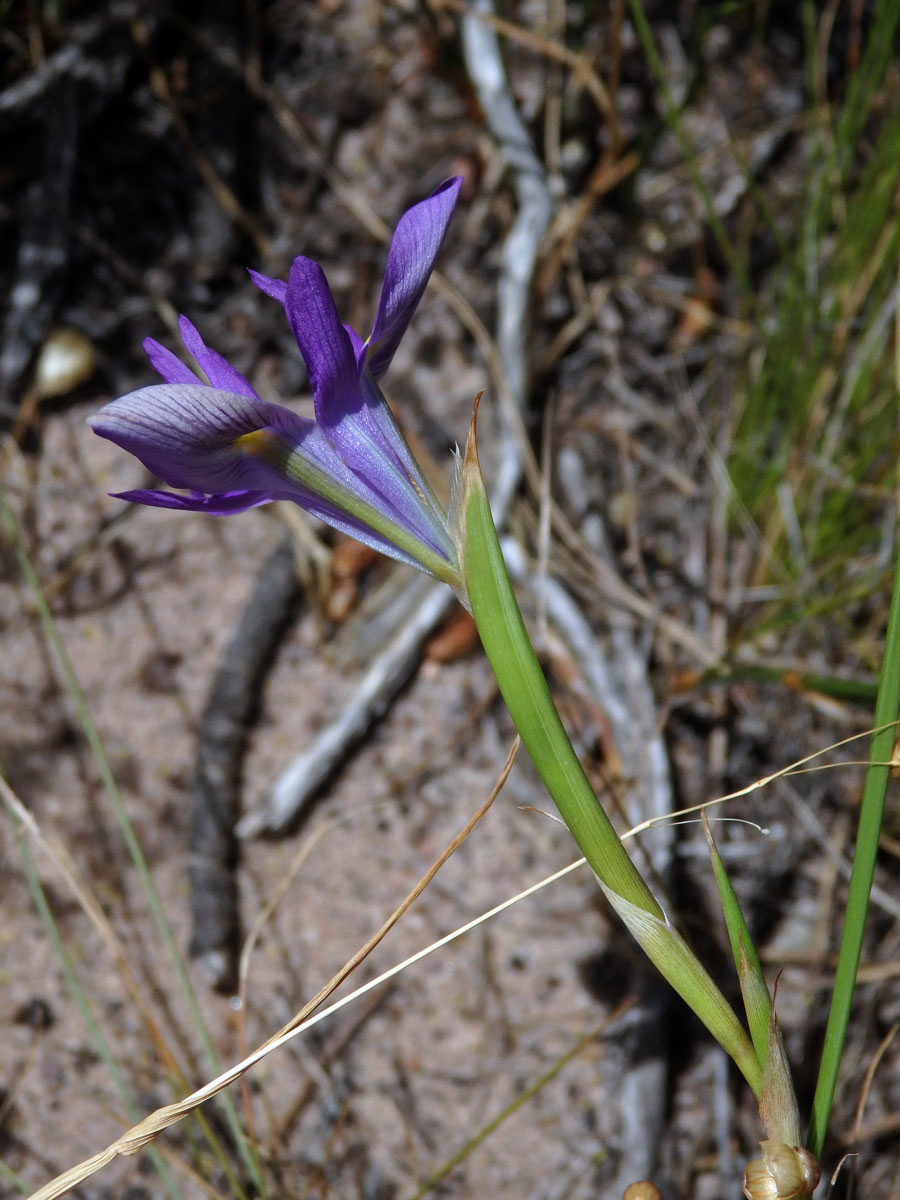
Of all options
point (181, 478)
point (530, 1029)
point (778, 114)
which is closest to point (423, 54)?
point (778, 114)

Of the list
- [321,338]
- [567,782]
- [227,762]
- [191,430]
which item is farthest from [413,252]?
[227,762]

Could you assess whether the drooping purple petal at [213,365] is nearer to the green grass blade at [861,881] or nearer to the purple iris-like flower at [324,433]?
the purple iris-like flower at [324,433]

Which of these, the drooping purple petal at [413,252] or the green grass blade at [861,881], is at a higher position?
the drooping purple petal at [413,252]

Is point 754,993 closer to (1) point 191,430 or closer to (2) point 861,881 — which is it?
(2) point 861,881

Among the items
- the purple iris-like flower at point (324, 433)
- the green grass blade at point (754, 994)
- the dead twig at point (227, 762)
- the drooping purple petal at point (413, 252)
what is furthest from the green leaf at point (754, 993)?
the dead twig at point (227, 762)

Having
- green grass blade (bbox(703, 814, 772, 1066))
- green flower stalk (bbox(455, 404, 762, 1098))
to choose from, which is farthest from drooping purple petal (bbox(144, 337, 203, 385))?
green grass blade (bbox(703, 814, 772, 1066))

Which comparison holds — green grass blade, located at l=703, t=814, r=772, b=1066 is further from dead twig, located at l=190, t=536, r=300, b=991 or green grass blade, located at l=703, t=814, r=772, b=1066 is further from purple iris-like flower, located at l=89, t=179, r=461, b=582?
dead twig, located at l=190, t=536, r=300, b=991
